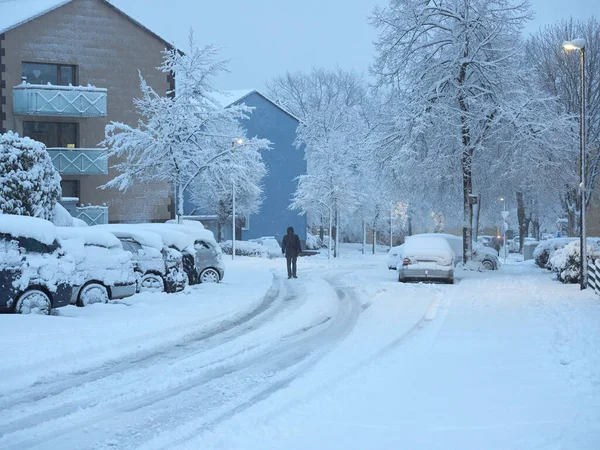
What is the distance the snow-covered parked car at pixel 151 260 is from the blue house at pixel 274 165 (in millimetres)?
35444

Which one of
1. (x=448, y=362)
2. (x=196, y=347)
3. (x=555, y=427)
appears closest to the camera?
(x=555, y=427)

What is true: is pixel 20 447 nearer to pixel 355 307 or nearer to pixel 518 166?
pixel 355 307

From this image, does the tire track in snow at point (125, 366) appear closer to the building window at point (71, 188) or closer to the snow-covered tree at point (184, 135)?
the snow-covered tree at point (184, 135)

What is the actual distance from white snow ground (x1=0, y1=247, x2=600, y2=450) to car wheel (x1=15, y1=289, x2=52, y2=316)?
63 centimetres

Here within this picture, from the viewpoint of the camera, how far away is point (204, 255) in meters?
21.0

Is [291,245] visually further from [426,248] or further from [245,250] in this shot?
[245,250]

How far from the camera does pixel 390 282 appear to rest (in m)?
22.5

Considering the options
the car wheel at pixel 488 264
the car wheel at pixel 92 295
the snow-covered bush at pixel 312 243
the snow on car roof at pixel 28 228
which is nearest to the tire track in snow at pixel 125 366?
the car wheel at pixel 92 295

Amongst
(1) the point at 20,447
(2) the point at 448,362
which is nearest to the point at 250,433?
(1) the point at 20,447

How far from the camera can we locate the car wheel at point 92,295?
576 inches

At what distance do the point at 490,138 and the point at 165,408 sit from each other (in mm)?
23093

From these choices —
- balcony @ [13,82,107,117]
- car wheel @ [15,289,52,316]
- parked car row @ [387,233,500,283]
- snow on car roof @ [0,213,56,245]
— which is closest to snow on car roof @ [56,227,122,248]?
snow on car roof @ [0,213,56,245]

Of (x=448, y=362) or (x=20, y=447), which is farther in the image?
(x=448, y=362)

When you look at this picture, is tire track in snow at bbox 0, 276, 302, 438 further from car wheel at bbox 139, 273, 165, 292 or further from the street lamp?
the street lamp
